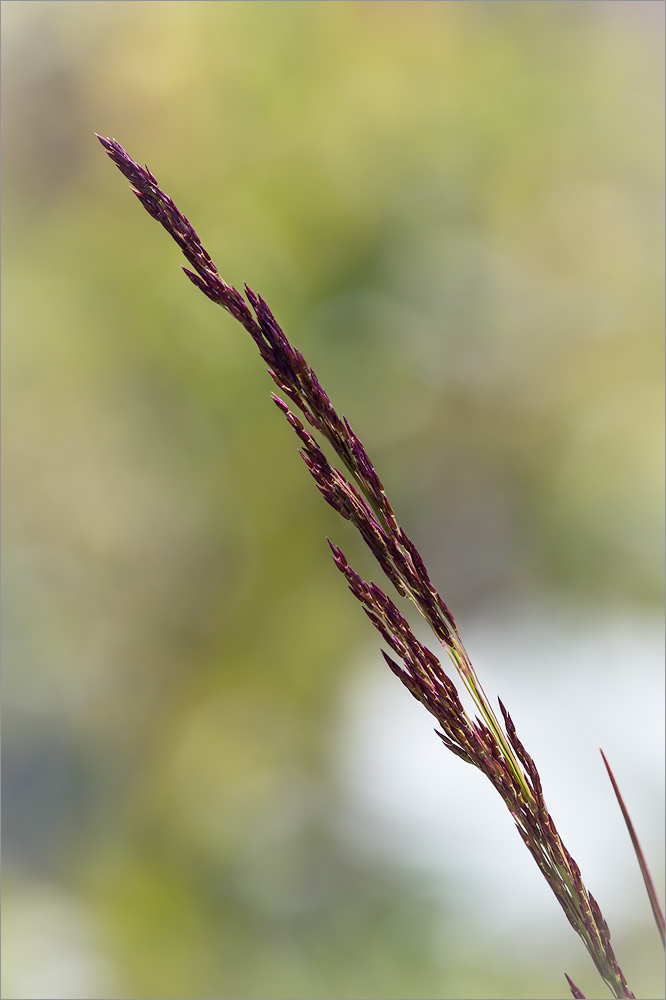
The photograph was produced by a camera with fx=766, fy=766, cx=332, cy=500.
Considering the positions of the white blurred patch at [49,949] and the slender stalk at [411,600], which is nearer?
the slender stalk at [411,600]

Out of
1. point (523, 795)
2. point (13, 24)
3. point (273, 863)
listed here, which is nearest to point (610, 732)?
point (273, 863)

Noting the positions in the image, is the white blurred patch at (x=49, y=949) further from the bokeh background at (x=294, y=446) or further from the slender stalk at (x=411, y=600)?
the slender stalk at (x=411, y=600)

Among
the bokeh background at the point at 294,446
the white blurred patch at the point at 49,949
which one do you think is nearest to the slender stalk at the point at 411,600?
the bokeh background at the point at 294,446

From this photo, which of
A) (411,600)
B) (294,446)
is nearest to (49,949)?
(294,446)

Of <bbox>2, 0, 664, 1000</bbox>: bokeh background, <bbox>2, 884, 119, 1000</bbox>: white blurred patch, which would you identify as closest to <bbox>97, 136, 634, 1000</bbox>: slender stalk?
<bbox>2, 0, 664, 1000</bbox>: bokeh background

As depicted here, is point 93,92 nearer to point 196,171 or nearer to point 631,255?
point 196,171

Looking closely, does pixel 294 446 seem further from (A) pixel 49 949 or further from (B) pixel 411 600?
(B) pixel 411 600
